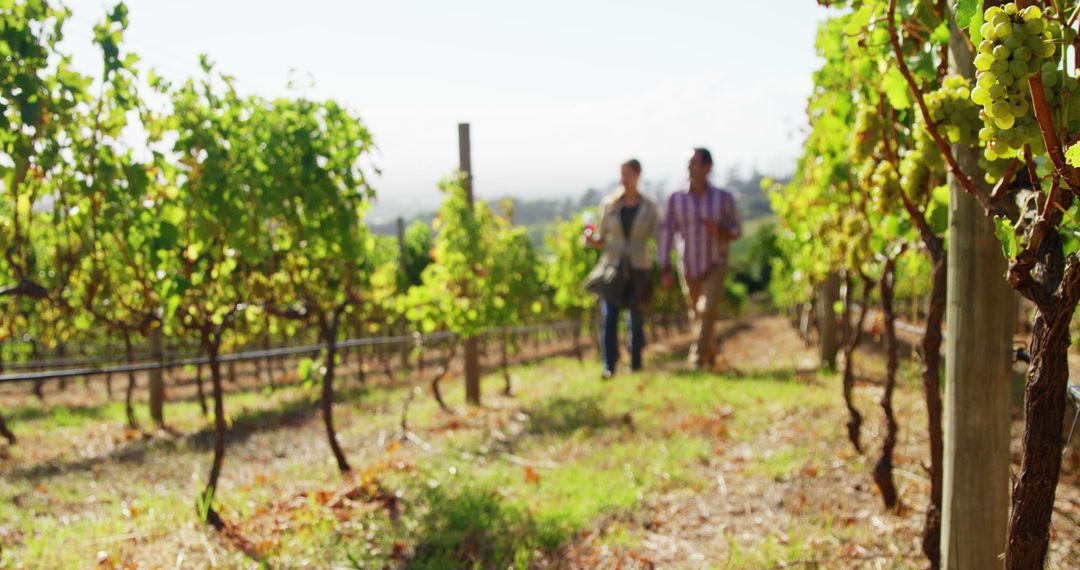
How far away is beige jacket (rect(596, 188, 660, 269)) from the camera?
6.66 metres

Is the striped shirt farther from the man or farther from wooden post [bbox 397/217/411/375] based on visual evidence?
wooden post [bbox 397/217/411/375]

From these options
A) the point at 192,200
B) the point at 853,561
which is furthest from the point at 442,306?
the point at 853,561

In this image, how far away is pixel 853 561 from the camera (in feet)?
8.43

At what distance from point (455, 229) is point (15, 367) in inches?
252

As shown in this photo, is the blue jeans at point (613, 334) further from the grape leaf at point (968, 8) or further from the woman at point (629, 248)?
the grape leaf at point (968, 8)

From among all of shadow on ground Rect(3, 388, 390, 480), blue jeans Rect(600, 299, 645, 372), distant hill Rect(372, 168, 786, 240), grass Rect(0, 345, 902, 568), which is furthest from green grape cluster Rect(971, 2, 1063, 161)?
distant hill Rect(372, 168, 786, 240)

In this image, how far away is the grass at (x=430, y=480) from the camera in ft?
9.68

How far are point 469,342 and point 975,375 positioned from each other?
5.15 m

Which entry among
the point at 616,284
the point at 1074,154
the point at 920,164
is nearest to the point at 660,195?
the point at 616,284

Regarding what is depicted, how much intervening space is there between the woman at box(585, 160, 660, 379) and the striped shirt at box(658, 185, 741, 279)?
0.22 meters

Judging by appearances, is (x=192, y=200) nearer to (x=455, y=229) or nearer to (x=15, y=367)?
(x=455, y=229)

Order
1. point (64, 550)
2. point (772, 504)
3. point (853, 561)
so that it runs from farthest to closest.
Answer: point (772, 504)
point (64, 550)
point (853, 561)

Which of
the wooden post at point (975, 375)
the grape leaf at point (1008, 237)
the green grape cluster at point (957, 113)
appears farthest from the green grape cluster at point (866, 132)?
the grape leaf at point (1008, 237)

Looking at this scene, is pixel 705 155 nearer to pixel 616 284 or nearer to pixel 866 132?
pixel 616 284
